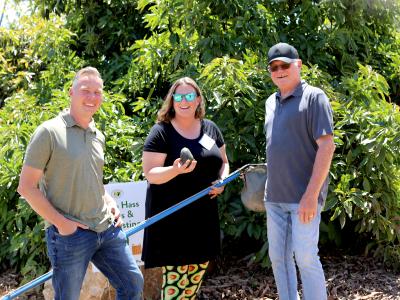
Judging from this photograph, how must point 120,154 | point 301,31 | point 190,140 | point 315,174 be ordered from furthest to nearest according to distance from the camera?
1. point 301,31
2. point 120,154
3. point 190,140
4. point 315,174

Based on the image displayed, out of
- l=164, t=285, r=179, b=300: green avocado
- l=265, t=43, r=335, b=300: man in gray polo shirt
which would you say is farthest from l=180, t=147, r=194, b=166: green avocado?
l=164, t=285, r=179, b=300: green avocado

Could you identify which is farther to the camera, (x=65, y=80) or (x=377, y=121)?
(x=65, y=80)

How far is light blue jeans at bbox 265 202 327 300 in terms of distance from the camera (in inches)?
134

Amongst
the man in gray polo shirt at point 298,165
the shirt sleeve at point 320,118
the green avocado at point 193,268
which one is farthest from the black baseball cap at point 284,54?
the green avocado at point 193,268

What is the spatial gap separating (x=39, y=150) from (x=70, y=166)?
176 millimetres

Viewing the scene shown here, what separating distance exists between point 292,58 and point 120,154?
2.31 metres

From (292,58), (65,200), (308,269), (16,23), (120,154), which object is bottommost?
(308,269)

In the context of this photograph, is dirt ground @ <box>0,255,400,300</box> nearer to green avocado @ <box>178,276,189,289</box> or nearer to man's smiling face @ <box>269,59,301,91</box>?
green avocado @ <box>178,276,189,289</box>

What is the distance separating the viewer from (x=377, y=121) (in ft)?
15.8

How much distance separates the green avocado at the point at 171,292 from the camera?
143 inches

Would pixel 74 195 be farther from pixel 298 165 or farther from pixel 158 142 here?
pixel 298 165

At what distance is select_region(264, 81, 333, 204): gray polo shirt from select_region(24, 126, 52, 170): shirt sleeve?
141cm

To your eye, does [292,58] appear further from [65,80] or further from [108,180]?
[65,80]

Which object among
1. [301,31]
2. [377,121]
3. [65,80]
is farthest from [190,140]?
[65,80]
